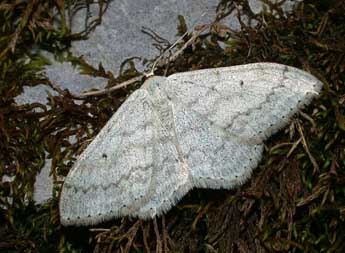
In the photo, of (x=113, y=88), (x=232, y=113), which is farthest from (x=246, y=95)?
(x=113, y=88)

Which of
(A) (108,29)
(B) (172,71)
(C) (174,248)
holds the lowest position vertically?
(C) (174,248)

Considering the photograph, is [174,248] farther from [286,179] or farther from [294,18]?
[294,18]

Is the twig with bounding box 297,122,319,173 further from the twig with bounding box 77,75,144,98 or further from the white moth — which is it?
the twig with bounding box 77,75,144,98

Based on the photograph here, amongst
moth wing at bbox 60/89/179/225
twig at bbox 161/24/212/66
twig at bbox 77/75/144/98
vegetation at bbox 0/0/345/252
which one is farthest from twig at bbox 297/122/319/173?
twig at bbox 77/75/144/98

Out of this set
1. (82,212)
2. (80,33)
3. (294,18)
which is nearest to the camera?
(82,212)

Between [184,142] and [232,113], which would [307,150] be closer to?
[232,113]

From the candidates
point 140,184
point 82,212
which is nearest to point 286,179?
point 140,184
